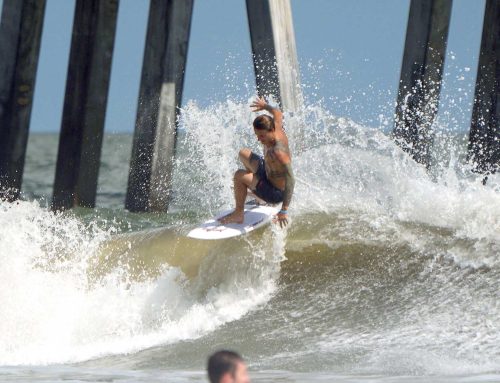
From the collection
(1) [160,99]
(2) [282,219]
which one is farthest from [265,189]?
(1) [160,99]

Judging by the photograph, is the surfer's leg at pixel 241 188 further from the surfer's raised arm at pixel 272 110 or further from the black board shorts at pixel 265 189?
the surfer's raised arm at pixel 272 110

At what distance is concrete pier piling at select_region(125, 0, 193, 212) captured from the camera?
10047mm

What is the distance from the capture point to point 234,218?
7.81 m

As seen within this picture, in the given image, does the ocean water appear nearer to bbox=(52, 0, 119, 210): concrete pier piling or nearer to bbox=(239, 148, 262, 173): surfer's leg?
bbox=(239, 148, 262, 173): surfer's leg

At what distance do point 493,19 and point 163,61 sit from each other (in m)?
2.95

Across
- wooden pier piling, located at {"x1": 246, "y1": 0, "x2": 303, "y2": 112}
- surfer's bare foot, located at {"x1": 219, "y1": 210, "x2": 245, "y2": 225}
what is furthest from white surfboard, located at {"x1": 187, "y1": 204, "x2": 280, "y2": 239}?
wooden pier piling, located at {"x1": 246, "y1": 0, "x2": 303, "y2": 112}

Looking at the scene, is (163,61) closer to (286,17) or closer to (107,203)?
(286,17)

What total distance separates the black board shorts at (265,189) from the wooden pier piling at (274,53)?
5.18ft

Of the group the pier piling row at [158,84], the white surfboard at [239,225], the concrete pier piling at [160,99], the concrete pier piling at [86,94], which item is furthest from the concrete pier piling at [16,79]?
the white surfboard at [239,225]

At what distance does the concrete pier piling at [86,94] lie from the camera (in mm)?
10695

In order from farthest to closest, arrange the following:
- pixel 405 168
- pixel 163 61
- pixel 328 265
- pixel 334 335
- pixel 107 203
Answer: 1. pixel 107 203
2. pixel 163 61
3. pixel 405 168
4. pixel 328 265
5. pixel 334 335

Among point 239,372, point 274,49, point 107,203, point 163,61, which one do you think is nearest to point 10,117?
point 163,61

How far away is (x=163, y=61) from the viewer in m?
10.1

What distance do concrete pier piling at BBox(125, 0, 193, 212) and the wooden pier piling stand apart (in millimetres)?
983
